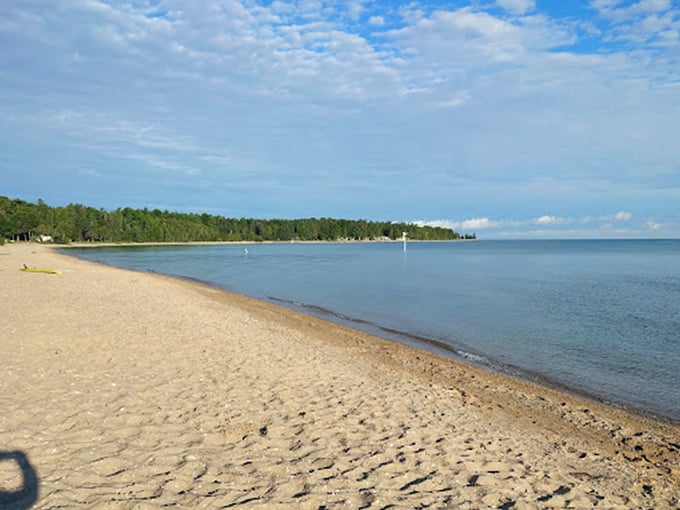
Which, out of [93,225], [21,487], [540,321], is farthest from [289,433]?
[93,225]

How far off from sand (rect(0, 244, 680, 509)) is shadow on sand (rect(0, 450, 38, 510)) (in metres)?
0.02

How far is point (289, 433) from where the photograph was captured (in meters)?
7.04

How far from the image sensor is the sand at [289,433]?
5.37m

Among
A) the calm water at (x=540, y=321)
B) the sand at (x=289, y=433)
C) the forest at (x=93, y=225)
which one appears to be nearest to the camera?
the sand at (x=289, y=433)

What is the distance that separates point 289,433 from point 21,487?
3318 millimetres

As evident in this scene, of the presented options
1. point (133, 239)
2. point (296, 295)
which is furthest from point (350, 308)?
point (133, 239)

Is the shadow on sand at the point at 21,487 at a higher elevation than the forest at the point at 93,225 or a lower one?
lower

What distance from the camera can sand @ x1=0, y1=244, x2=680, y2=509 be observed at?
5367mm

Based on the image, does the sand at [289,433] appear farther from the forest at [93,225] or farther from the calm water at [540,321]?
the forest at [93,225]

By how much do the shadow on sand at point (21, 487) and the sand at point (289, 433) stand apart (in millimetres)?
24

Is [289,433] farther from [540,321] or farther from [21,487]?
[540,321]

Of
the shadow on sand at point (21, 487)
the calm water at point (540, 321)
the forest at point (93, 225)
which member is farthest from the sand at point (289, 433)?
the forest at point (93, 225)

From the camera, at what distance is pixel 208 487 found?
5305 millimetres

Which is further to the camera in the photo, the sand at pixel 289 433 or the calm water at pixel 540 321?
the calm water at pixel 540 321
